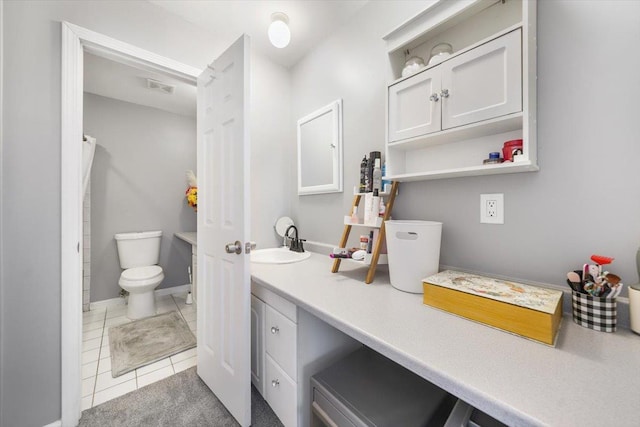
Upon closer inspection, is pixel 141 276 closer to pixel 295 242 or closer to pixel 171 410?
pixel 171 410

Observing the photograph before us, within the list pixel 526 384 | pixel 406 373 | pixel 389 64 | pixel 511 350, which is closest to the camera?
pixel 526 384

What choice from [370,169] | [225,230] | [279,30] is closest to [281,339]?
[225,230]

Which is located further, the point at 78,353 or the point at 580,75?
the point at 78,353

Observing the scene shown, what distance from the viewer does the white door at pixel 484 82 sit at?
84 cm

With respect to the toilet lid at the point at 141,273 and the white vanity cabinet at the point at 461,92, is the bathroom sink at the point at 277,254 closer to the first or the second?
the white vanity cabinet at the point at 461,92

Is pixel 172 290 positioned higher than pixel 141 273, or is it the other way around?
pixel 141 273

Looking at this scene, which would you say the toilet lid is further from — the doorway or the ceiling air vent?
the ceiling air vent

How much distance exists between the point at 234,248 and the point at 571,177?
1.37 m

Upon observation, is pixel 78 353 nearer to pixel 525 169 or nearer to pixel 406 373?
pixel 406 373

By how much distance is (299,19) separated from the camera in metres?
1.68

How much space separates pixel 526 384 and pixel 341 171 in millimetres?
1403

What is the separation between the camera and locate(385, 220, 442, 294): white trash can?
1004mm

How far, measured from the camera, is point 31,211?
47.1 inches

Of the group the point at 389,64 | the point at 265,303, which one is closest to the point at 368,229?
the point at 265,303
